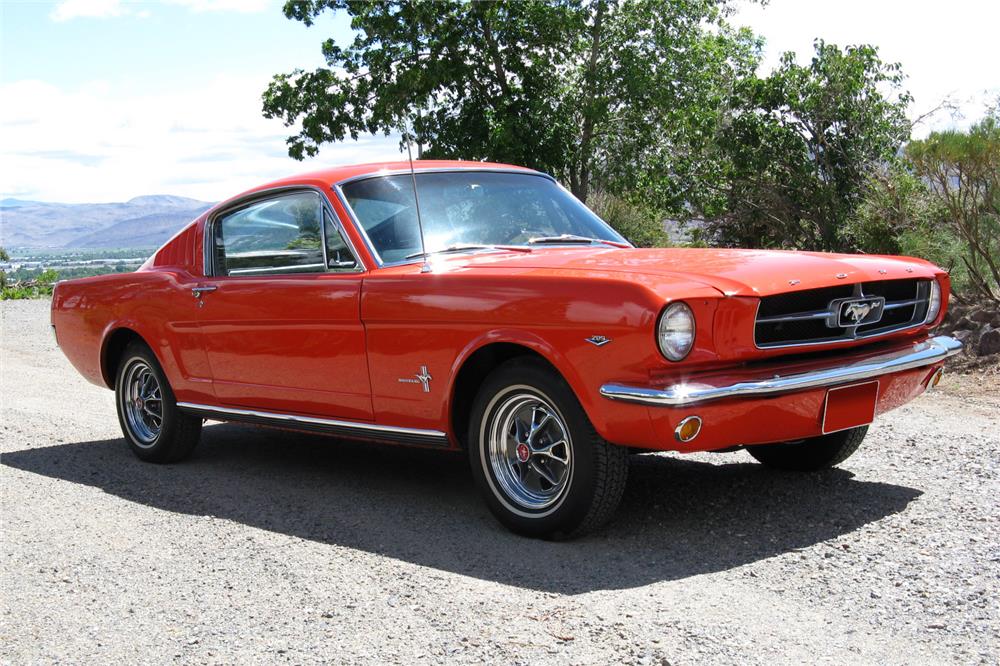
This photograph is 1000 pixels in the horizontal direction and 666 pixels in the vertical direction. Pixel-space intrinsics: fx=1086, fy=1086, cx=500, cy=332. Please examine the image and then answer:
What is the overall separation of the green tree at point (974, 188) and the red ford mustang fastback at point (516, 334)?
569 centimetres

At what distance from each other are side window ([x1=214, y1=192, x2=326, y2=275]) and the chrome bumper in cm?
210

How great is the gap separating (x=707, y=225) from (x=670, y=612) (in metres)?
15.3

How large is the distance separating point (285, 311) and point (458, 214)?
1013 mm

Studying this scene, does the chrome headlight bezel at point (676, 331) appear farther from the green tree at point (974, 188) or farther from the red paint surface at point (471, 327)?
the green tree at point (974, 188)

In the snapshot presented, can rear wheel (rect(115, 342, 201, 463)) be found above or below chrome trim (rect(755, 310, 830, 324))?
below

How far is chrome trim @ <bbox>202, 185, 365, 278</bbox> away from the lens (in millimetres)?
5357

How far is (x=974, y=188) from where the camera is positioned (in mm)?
10773

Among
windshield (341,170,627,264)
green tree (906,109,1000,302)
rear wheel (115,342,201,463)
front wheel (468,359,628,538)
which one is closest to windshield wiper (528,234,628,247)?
windshield (341,170,627,264)

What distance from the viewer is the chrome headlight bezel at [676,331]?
4.04 m

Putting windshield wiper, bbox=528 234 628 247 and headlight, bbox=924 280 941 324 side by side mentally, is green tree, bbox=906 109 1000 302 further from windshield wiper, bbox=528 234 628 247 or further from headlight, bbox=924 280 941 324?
windshield wiper, bbox=528 234 628 247

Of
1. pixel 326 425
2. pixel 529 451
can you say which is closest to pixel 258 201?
pixel 326 425

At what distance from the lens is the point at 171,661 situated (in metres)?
3.44


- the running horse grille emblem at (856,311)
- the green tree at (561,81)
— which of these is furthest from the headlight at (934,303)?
the green tree at (561,81)

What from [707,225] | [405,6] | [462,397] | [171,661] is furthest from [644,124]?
[171,661]
